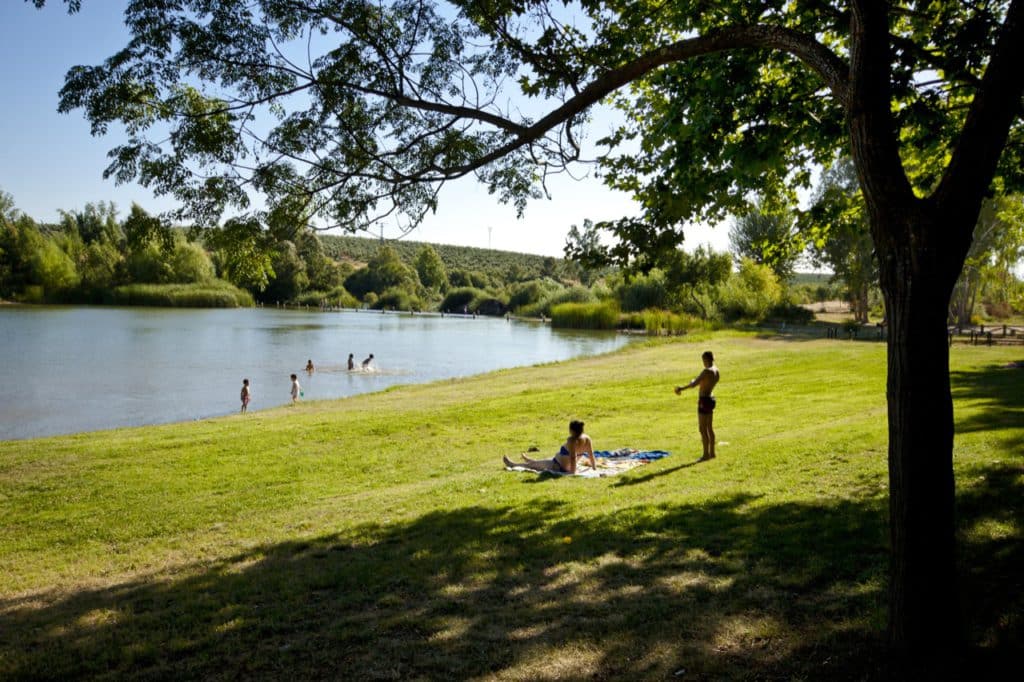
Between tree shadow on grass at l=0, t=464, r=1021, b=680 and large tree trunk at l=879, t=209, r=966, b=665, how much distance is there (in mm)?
397

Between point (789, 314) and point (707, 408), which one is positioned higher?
point (789, 314)

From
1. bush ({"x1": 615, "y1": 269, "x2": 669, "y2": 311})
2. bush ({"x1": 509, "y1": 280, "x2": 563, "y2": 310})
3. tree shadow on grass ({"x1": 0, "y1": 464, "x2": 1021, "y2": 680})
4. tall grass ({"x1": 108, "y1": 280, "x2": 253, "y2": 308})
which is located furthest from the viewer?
bush ({"x1": 509, "y1": 280, "x2": 563, "y2": 310})

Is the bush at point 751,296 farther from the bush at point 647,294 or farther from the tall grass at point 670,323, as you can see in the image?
the bush at point 647,294

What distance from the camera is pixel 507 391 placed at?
24734 millimetres

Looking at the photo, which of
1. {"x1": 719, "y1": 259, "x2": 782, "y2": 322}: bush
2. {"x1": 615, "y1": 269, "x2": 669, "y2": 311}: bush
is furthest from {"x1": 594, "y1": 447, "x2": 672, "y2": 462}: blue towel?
{"x1": 615, "y1": 269, "x2": 669, "y2": 311}: bush

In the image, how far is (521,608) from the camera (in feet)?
18.0

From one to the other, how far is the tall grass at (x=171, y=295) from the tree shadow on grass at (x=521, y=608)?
9329 centimetres

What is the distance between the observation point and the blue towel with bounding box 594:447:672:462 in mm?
12477

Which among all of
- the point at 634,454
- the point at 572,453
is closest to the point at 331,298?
the point at 634,454

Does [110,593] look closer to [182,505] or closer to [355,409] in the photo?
[182,505]

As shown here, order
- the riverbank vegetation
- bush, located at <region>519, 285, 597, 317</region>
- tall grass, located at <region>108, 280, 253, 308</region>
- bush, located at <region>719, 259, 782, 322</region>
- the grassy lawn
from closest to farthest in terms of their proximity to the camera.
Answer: the grassy lawn, the riverbank vegetation, bush, located at <region>719, 259, 782, 322</region>, bush, located at <region>519, 285, 597, 317</region>, tall grass, located at <region>108, 280, 253, 308</region>

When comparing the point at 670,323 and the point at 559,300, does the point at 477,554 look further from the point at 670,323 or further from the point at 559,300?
the point at 559,300

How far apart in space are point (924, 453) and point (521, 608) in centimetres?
312

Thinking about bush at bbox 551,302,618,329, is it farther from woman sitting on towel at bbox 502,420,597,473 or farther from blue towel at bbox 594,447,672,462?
woman sitting on towel at bbox 502,420,597,473
